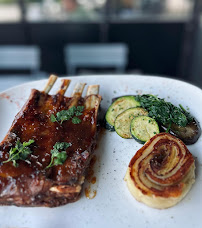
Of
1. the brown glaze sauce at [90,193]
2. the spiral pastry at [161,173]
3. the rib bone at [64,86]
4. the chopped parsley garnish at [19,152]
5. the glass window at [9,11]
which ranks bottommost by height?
the brown glaze sauce at [90,193]

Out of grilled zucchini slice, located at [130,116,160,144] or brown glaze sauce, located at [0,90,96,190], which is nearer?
brown glaze sauce, located at [0,90,96,190]

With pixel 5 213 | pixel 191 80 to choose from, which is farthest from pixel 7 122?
pixel 191 80

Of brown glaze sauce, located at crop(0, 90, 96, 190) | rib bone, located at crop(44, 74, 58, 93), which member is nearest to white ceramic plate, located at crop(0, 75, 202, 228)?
brown glaze sauce, located at crop(0, 90, 96, 190)

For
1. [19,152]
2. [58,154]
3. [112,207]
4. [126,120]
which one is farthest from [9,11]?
[112,207]

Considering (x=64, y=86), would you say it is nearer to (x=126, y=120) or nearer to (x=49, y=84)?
(x=49, y=84)

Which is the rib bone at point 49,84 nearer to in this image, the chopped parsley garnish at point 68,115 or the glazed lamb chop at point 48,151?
the glazed lamb chop at point 48,151

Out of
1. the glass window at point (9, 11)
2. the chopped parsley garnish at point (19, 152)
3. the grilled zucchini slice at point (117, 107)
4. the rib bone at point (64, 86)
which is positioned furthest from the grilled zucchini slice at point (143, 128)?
the glass window at point (9, 11)

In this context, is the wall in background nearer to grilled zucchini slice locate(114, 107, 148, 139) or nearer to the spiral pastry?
grilled zucchini slice locate(114, 107, 148, 139)
